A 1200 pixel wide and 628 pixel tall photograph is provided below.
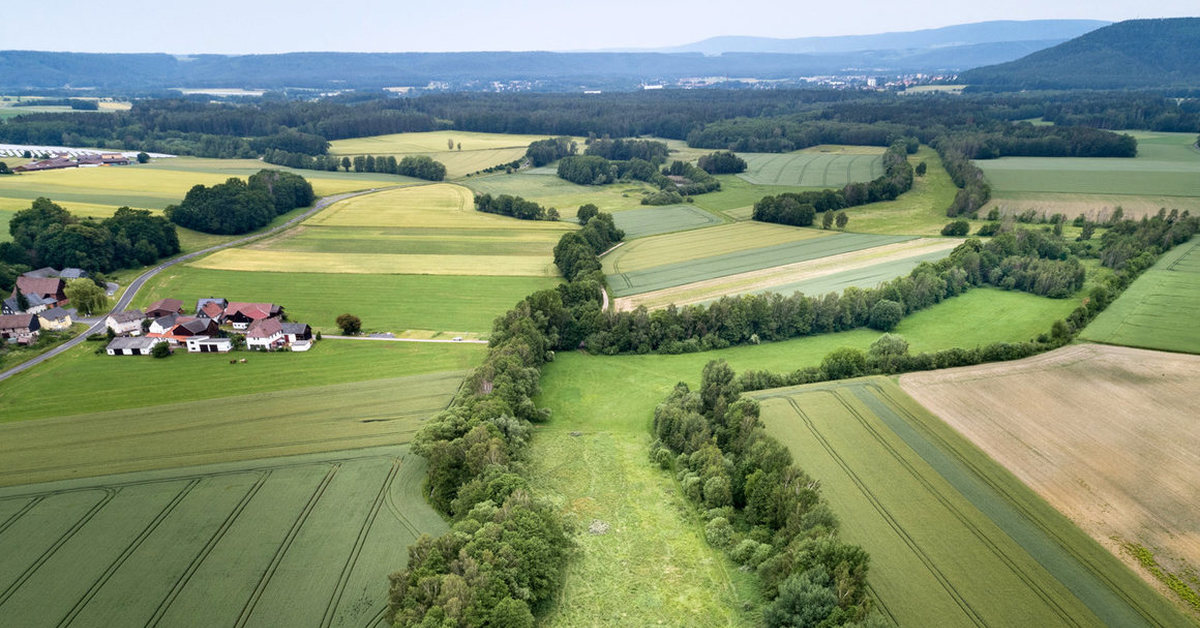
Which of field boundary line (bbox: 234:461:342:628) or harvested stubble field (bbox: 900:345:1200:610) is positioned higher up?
harvested stubble field (bbox: 900:345:1200:610)

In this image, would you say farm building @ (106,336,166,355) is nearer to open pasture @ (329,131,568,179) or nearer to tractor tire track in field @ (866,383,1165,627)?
tractor tire track in field @ (866,383,1165,627)

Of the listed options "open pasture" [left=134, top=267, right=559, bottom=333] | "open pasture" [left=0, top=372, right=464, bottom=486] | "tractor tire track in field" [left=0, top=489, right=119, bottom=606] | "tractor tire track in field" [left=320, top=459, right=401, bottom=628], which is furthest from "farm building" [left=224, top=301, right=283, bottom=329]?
"tractor tire track in field" [left=320, top=459, right=401, bottom=628]

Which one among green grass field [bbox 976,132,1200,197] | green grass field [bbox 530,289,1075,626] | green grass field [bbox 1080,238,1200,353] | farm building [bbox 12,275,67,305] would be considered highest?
green grass field [bbox 976,132,1200,197]

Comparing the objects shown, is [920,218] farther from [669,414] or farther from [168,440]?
[168,440]

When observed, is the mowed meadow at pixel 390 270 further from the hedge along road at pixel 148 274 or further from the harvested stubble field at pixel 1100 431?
the harvested stubble field at pixel 1100 431

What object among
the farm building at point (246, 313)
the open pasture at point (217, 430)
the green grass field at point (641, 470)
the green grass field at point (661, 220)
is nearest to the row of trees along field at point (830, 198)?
the green grass field at point (661, 220)
